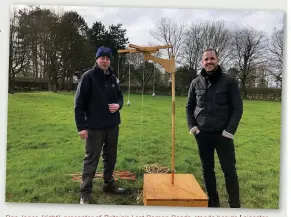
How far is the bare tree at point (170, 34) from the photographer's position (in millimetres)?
2365

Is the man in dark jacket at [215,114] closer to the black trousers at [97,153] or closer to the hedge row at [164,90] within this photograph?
the hedge row at [164,90]

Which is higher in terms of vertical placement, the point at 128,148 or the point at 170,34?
the point at 170,34

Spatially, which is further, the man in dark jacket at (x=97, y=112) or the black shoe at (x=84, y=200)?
the black shoe at (x=84, y=200)

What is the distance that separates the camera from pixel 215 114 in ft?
7.08

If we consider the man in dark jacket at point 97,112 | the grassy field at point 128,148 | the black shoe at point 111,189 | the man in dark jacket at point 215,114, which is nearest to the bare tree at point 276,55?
the grassy field at point 128,148

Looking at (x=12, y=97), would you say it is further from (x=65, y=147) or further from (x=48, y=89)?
(x=65, y=147)

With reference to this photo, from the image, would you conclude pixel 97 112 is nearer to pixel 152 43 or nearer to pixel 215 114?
pixel 152 43

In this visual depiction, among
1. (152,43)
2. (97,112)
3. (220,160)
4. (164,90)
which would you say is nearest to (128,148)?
(97,112)

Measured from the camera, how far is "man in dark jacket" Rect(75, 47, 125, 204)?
2.21m

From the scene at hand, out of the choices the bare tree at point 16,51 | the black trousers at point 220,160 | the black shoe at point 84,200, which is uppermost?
the bare tree at point 16,51

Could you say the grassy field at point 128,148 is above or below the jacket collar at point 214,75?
below

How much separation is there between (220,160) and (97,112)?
880 millimetres

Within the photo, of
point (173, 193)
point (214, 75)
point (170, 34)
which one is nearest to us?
point (214, 75)

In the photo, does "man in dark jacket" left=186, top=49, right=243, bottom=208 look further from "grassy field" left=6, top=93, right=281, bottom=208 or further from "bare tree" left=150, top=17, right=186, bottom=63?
"bare tree" left=150, top=17, right=186, bottom=63
